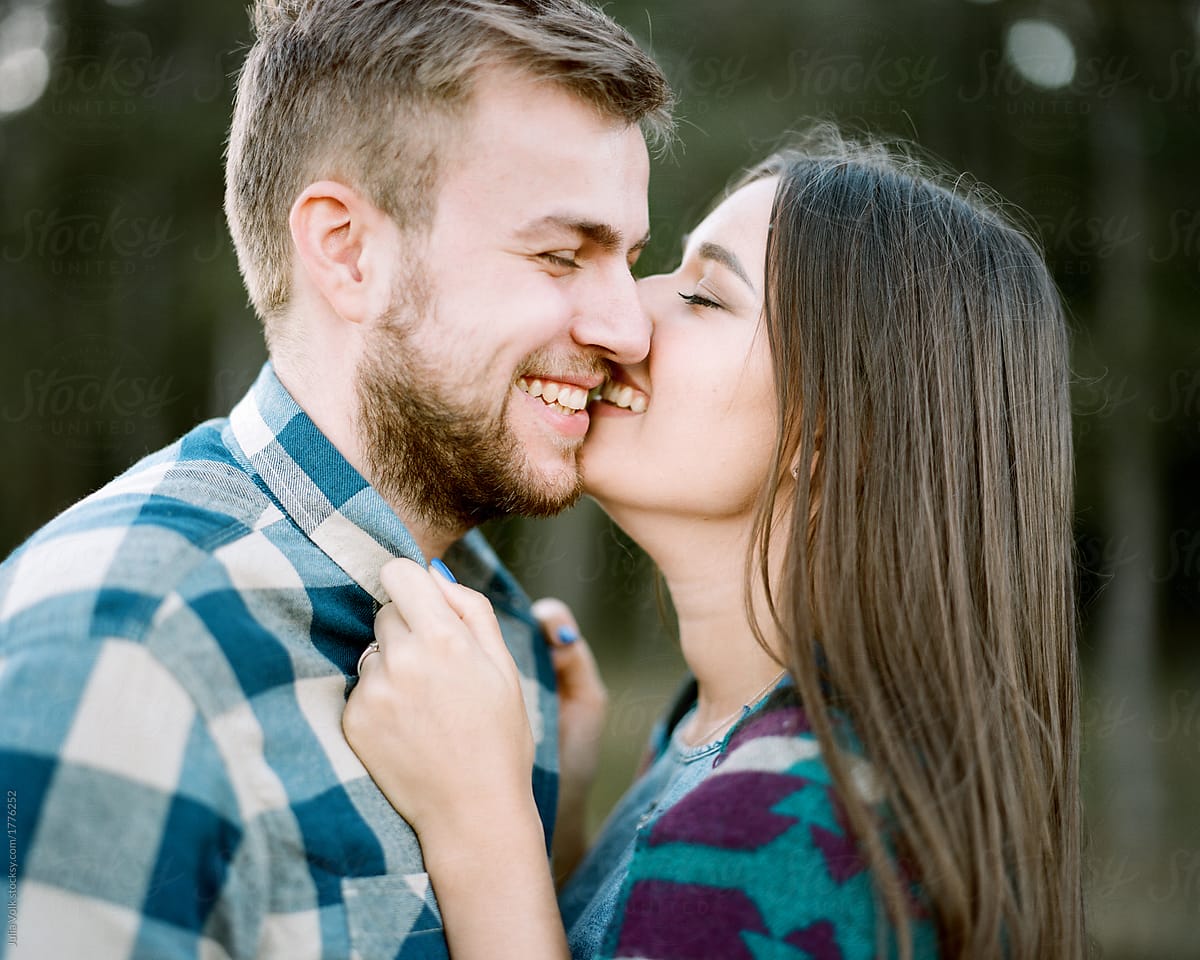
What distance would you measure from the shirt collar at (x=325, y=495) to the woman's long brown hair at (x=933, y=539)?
688 mm

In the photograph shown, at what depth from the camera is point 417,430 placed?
208cm

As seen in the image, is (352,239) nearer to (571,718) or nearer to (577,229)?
(577,229)

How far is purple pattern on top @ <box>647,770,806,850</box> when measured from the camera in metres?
1.61

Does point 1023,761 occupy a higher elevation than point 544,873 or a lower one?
higher

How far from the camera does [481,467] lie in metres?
2.13

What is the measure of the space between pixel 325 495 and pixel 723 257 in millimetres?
1024

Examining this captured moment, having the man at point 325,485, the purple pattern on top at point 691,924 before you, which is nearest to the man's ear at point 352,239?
the man at point 325,485

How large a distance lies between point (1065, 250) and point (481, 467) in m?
8.35

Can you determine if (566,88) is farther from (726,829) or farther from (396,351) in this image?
(726,829)

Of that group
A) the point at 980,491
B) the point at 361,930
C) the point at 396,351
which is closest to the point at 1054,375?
the point at 980,491

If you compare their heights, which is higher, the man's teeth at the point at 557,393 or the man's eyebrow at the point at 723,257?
the man's eyebrow at the point at 723,257

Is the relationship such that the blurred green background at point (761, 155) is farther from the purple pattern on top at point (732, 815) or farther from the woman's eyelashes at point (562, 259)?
the purple pattern on top at point (732, 815)

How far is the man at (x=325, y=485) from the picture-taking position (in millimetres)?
1397

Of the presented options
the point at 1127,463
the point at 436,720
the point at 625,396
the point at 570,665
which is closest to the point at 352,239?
the point at 625,396
